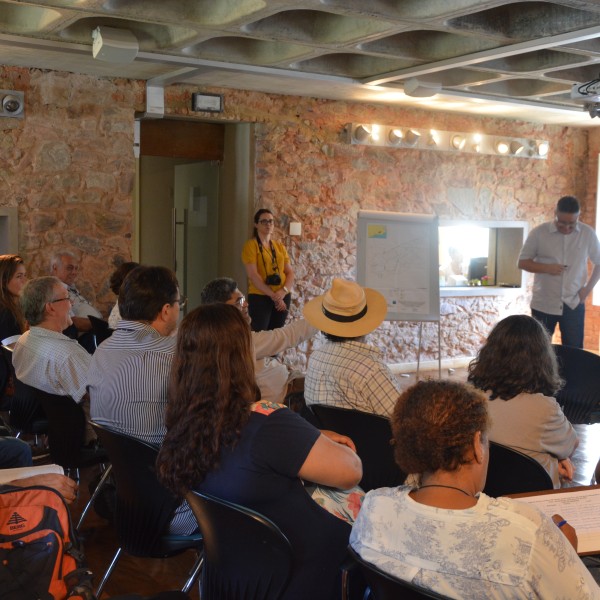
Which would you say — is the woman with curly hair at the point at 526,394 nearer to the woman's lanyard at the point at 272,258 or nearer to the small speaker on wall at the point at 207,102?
the woman's lanyard at the point at 272,258

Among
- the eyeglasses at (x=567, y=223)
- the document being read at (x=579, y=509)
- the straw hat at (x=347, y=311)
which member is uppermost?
the eyeglasses at (x=567, y=223)

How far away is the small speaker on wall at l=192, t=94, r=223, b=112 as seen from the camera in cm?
767

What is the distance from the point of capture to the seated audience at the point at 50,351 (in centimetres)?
384

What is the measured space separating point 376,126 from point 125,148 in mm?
2793

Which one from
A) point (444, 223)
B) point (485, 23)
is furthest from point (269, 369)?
point (444, 223)

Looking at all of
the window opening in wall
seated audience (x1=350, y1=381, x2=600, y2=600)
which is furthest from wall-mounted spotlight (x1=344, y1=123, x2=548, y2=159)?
seated audience (x1=350, y1=381, x2=600, y2=600)

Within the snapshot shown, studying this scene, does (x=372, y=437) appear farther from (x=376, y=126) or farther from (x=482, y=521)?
(x=376, y=126)

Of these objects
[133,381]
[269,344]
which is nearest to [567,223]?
[269,344]

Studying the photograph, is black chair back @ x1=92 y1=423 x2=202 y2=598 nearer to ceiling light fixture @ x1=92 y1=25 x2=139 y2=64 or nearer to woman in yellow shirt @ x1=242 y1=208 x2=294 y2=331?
ceiling light fixture @ x1=92 y1=25 x2=139 y2=64

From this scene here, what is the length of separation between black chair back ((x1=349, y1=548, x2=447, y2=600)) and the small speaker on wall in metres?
6.38

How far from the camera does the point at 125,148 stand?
7.35 metres

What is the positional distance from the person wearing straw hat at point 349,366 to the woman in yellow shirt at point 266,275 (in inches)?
167

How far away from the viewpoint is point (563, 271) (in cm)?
723

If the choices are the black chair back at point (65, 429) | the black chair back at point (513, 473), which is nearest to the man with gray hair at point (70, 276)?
the black chair back at point (65, 429)
